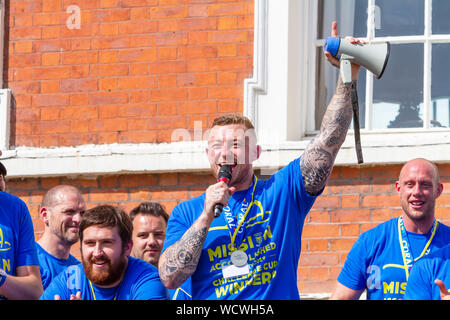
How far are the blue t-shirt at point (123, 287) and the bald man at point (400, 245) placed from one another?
122 centimetres

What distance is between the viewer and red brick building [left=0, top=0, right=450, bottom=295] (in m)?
6.76

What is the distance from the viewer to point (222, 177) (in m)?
4.64

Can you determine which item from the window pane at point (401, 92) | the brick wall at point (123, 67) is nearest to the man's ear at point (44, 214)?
the brick wall at point (123, 67)

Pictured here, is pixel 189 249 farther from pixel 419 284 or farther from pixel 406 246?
pixel 406 246

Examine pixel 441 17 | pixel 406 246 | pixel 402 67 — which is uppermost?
pixel 441 17

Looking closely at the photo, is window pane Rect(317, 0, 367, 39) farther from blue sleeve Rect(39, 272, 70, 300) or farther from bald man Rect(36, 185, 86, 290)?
blue sleeve Rect(39, 272, 70, 300)

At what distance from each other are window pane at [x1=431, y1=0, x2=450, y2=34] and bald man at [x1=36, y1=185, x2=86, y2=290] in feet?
9.86

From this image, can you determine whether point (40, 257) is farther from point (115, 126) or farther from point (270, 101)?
point (270, 101)

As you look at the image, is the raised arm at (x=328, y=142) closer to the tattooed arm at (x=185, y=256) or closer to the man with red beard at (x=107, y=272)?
the tattooed arm at (x=185, y=256)

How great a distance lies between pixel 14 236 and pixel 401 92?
3.26 metres

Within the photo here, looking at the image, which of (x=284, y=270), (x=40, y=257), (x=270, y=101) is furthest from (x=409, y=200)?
(x=40, y=257)

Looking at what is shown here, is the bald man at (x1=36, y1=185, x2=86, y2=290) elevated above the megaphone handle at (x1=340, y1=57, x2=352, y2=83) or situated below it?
below

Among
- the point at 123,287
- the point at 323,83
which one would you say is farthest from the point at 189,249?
the point at 323,83

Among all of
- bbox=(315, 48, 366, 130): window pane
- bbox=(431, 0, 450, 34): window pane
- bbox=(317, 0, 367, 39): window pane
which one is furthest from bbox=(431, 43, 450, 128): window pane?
bbox=(315, 48, 366, 130): window pane
